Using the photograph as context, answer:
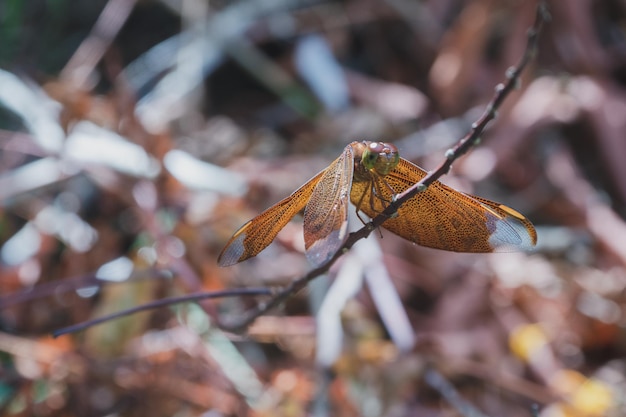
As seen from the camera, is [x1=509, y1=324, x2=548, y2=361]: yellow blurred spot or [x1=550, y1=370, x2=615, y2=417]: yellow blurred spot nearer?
[x1=550, y1=370, x2=615, y2=417]: yellow blurred spot

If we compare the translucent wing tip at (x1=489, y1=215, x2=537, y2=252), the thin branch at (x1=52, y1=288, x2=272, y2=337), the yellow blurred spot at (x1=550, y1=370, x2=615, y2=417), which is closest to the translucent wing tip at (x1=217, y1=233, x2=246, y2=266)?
the thin branch at (x1=52, y1=288, x2=272, y2=337)

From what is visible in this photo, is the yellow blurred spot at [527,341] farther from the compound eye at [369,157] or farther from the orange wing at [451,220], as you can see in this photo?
the compound eye at [369,157]

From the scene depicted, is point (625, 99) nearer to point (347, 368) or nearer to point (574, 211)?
point (574, 211)

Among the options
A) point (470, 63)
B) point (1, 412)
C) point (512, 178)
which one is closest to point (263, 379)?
point (1, 412)

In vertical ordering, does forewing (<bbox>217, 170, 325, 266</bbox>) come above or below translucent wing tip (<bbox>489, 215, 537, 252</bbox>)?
above

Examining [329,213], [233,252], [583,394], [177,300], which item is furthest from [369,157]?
[583,394]

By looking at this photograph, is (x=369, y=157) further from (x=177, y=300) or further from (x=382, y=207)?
(x=177, y=300)

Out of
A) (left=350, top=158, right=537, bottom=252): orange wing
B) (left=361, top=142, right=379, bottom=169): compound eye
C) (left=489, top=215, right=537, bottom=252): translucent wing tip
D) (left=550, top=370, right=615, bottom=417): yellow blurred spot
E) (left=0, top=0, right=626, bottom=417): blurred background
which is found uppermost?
(left=0, top=0, right=626, bottom=417): blurred background

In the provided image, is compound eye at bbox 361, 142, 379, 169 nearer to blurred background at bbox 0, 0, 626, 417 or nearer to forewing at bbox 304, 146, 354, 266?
forewing at bbox 304, 146, 354, 266
